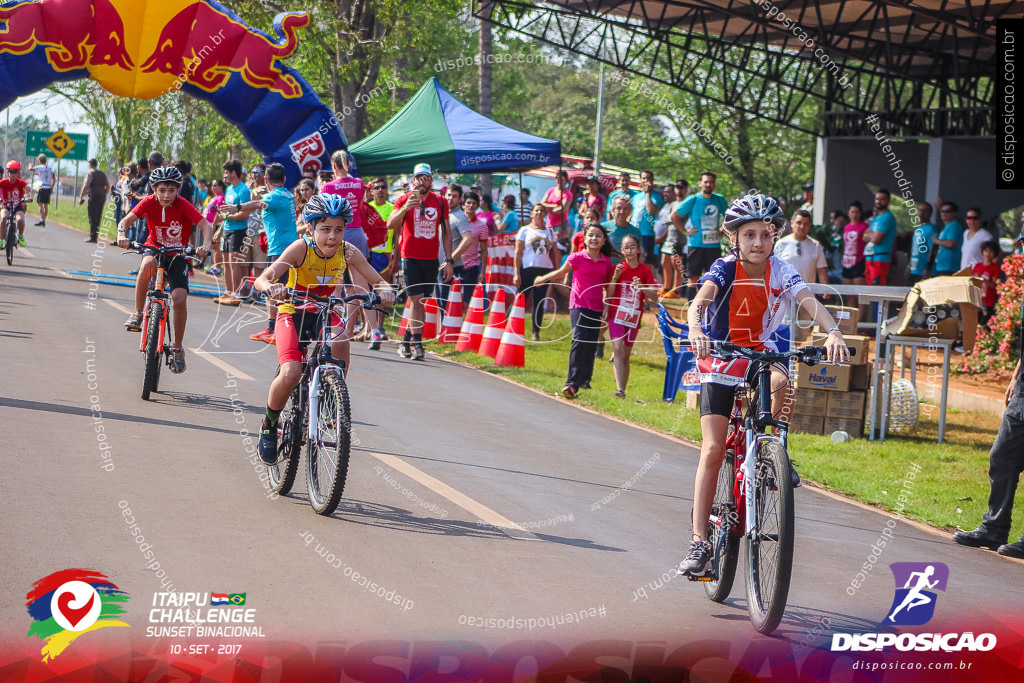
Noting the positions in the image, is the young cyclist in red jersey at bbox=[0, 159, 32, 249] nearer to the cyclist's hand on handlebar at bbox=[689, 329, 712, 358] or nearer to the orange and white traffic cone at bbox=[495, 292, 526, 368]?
the orange and white traffic cone at bbox=[495, 292, 526, 368]

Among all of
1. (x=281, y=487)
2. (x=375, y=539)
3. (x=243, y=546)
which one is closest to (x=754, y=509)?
(x=375, y=539)

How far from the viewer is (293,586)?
570 centimetres

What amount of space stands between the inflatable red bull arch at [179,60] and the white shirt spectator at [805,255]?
642 centimetres

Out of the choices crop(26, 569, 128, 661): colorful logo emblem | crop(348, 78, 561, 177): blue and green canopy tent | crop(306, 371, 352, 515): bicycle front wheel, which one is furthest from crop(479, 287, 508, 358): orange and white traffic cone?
crop(26, 569, 128, 661): colorful logo emblem

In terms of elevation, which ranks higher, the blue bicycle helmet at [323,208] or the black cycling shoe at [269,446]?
the blue bicycle helmet at [323,208]

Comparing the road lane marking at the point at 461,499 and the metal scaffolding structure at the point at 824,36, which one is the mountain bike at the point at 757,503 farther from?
the metal scaffolding structure at the point at 824,36

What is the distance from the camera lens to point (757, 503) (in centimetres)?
579

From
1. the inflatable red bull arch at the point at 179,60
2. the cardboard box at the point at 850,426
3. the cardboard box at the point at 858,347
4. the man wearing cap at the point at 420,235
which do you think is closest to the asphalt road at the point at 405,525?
the cardboard box at the point at 850,426

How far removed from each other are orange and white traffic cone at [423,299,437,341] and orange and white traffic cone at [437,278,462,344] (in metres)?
0.11

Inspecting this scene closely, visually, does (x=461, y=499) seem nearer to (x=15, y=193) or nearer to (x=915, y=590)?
(x=915, y=590)

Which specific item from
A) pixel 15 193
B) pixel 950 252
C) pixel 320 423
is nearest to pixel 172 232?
pixel 320 423

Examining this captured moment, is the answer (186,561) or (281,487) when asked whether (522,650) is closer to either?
(186,561)

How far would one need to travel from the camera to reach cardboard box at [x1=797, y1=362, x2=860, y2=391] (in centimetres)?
1247

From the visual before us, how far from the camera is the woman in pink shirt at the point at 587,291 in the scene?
13.8 m
